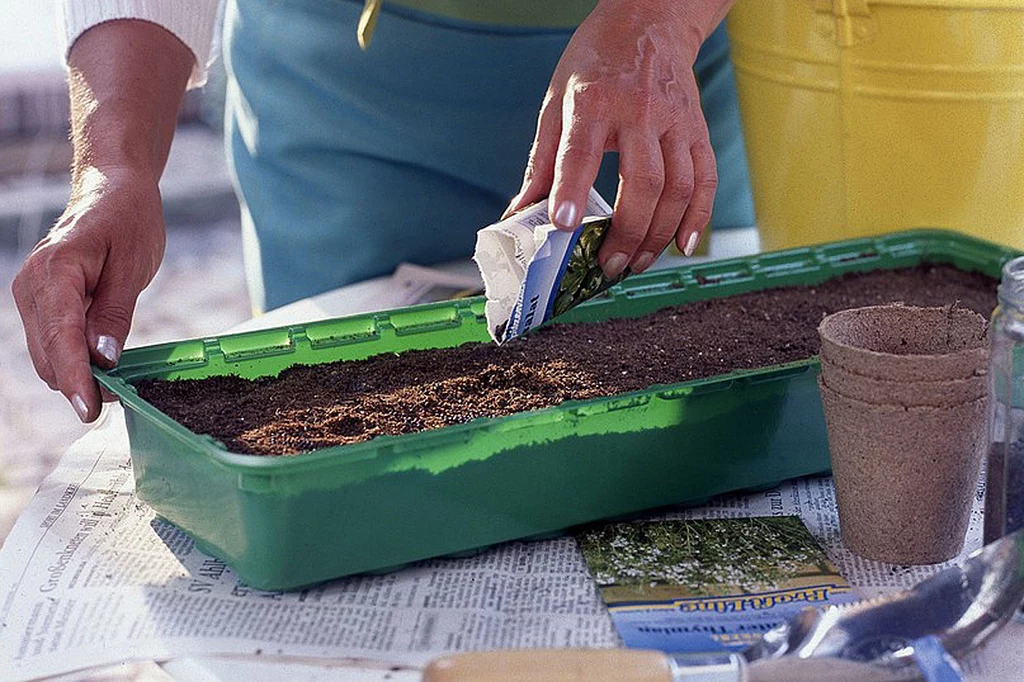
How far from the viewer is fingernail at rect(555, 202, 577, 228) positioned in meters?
0.95

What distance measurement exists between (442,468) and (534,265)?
0.17 meters

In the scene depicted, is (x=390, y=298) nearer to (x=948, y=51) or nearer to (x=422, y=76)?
(x=422, y=76)

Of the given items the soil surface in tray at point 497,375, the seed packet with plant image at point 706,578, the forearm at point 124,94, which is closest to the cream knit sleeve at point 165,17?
the forearm at point 124,94

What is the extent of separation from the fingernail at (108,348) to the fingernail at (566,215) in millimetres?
400

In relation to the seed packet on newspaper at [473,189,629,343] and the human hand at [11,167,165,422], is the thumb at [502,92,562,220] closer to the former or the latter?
the seed packet on newspaper at [473,189,629,343]

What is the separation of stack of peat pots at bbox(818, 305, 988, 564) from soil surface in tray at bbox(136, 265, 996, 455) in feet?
0.61

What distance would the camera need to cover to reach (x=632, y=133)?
3.33ft

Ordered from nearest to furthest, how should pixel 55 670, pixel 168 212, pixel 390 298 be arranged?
1. pixel 55 670
2. pixel 390 298
3. pixel 168 212

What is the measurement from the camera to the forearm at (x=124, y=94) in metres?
1.24

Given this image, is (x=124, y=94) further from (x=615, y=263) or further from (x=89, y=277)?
(x=615, y=263)

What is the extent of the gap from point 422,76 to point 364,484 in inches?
29.9

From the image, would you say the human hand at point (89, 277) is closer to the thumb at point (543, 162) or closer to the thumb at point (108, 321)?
the thumb at point (108, 321)

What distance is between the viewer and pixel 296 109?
1.56 m

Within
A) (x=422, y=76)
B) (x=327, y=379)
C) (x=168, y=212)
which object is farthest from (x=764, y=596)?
(x=168, y=212)
